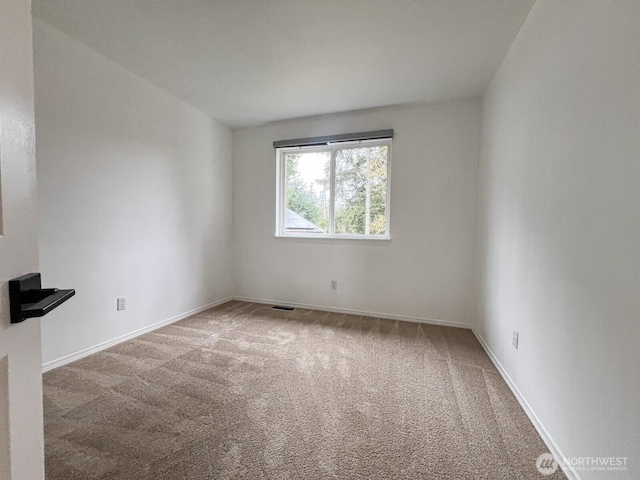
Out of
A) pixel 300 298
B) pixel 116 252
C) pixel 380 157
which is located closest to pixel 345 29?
pixel 380 157

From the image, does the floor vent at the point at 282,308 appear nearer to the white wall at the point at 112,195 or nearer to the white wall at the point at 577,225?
the white wall at the point at 112,195

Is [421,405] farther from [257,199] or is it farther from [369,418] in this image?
[257,199]

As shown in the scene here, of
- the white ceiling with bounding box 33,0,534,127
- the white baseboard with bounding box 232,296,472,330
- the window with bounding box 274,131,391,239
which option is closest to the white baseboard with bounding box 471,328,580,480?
the white baseboard with bounding box 232,296,472,330

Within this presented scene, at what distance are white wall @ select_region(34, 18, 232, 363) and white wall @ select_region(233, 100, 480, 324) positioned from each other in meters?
1.00

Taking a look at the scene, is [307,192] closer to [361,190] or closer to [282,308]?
[361,190]

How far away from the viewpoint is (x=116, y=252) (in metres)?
2.45

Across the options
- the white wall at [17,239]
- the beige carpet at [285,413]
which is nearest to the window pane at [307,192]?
the beige carpet at [285,413]

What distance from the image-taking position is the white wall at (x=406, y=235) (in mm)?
2996

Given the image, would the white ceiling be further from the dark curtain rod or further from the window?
the window

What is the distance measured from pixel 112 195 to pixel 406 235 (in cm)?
298

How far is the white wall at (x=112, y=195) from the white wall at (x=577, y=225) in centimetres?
318

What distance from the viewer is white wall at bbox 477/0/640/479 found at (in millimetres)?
954

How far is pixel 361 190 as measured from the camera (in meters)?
3.43

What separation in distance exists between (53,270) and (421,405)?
2.75m
